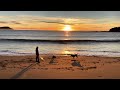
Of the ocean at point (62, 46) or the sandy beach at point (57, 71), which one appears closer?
the sandy beach at point (57, 71)

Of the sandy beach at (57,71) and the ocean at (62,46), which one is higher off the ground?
the sandy beach at (57,71)

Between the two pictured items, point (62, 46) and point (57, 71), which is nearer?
point (57, 71)

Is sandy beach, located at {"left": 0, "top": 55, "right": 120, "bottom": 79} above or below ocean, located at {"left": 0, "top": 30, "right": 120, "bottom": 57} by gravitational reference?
above

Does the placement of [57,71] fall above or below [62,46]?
above

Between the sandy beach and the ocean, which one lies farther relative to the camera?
the ocean
